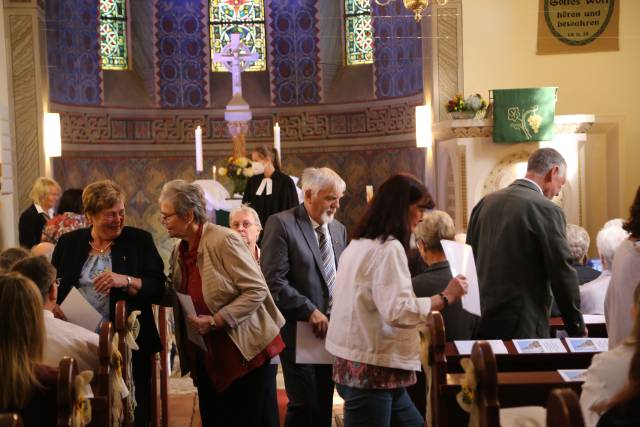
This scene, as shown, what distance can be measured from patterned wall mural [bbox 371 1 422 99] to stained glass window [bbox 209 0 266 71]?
1.87 m

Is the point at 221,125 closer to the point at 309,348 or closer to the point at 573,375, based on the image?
the point at 309,348

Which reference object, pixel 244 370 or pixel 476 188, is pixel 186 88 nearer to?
pixel 476 188

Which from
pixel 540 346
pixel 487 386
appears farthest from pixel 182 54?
pixel 487 386

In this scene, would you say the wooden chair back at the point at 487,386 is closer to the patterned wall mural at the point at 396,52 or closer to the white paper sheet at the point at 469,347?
the white paper sheet at the point at 469,347

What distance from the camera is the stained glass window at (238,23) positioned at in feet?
44.0

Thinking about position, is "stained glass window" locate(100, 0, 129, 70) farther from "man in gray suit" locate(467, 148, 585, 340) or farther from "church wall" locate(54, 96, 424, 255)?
"man in gray suit" locate(467, 148, 585, 340)

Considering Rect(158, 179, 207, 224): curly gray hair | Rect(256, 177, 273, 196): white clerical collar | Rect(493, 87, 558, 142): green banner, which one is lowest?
Rect(256, 177, 273, 196): white clerical collar

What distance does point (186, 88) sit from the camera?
13172 millimetres

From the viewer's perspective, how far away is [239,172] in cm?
944

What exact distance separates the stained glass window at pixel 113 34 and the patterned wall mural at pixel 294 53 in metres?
2.12

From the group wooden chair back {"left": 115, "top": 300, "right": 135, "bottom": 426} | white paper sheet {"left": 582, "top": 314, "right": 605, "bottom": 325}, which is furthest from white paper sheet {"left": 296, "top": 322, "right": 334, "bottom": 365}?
white paper sheet {"left": 582, "top": 314, "right": 605, "bottom": 325}

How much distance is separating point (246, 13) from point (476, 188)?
6138 millimetres

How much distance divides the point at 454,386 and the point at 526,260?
132cm

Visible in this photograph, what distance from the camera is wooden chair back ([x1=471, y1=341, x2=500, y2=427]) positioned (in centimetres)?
260
